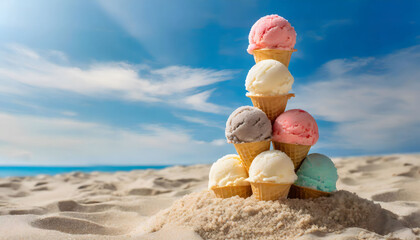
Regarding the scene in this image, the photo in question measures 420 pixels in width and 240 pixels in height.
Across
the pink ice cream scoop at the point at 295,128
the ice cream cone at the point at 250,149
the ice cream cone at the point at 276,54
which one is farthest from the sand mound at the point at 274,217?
the ice cream cone at the point at 276,54

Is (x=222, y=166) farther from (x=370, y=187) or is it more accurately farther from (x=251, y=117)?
(x=370, y=187)

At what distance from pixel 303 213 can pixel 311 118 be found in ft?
2.80

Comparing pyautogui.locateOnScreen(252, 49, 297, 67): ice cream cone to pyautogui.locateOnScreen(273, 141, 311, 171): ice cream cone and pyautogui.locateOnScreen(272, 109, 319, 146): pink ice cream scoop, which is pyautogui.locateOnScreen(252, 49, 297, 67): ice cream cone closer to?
pyautogui.locateOnScreen(272, 109, 319, 146): pink ice cream scoop

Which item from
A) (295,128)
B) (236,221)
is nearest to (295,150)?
(295,128)

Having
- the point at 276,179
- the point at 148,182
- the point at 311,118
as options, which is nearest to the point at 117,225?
the point at 276,179

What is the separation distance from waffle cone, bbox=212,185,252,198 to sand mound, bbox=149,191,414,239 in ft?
0.26

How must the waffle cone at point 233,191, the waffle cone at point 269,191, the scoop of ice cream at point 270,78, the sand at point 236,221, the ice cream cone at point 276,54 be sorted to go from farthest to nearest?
the ice cream cone at point 276,54, the waffle cone at point 233,191, the scoop of ice cream at point 270,78, the waffle cone at point 269,191, the sand at point 236,221

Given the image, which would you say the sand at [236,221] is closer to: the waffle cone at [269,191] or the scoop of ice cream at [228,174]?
the waffle cone at [269,191]

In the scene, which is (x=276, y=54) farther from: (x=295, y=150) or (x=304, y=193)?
(x=304, y=193)

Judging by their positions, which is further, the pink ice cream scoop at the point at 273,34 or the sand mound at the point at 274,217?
the pink ice cream scoop at the point at 273,34

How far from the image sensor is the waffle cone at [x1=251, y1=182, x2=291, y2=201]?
2.74 meters

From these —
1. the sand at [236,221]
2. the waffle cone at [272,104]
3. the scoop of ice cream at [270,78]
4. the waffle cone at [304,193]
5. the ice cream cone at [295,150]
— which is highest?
the scoop of ice cream at [270,78]

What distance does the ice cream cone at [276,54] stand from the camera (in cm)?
307

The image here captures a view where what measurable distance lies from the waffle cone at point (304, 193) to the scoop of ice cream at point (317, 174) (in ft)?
0.17
